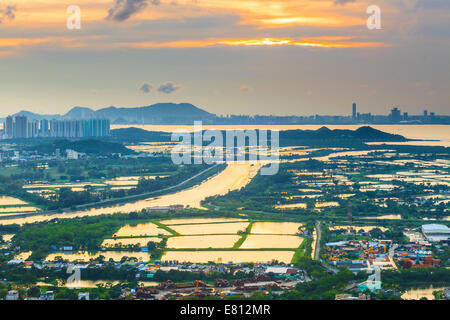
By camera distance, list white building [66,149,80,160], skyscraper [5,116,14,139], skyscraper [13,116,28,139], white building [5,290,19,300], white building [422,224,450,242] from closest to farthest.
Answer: white building [5,290,19,300] → white building [422,224,450,242] → white building [66,149,80,160] → skyscraper [5,116,14,139] → skyscraper [13,116,28,139]

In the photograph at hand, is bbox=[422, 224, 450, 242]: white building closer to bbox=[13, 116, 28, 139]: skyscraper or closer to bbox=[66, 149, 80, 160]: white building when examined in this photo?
bbox=[66, 149, 80, 160]: white building

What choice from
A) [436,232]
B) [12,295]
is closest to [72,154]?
[436,232]

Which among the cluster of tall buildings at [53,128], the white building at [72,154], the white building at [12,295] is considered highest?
the cluster of tall buildings at [53,128]

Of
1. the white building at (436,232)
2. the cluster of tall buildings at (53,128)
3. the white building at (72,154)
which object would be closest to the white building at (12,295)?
the white building at (436,232)

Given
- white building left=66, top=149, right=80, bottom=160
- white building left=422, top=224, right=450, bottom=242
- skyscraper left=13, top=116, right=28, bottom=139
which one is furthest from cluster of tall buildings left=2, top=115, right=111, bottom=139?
white building left=422, top=224, right=450, bottom=242

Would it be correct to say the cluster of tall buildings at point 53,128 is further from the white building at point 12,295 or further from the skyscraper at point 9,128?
the white building at point 12,295

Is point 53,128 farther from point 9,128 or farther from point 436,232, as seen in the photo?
point 436,232

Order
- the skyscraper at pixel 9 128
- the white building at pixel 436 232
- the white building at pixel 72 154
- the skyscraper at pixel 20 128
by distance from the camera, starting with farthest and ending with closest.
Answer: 1. the skyscraper at pixel 20 128
2. the skyscraper at pixel 9 128
3. the white building at pixel 72 154
4. the white building at pixel 436 232

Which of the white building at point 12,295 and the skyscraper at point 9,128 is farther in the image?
the skyscraper at point 9,128
